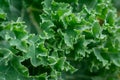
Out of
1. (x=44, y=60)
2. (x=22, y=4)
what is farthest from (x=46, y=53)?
(x=22, y=4)

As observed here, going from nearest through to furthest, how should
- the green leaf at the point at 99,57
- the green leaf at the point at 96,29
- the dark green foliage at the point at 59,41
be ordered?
the dark green foliage at the point at 59,41 < the green leaf at the point at 96,29 < the green leaf at the point at 99,57

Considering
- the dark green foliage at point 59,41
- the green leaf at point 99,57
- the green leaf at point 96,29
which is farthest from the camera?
the green leaf at point 99,57

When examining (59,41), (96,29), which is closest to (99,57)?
(96,29)

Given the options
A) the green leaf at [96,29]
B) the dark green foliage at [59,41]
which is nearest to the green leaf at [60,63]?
the dark green foliage at [59,41]

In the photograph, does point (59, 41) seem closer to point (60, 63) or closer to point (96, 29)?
point (60, 63)

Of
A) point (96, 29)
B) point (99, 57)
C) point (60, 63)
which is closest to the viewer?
point (60, 63)

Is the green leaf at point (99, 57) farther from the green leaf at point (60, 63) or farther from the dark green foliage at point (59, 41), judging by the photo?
the green leaf at point (60, 63)

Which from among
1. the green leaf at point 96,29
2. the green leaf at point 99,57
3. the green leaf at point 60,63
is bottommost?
the green leaf at point 60,63

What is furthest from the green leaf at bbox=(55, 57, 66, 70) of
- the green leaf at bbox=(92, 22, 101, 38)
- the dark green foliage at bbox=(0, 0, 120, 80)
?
the green leaf at bbox=(92, 22, 101, 38)

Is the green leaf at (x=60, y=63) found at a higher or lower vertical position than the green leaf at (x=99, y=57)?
lower

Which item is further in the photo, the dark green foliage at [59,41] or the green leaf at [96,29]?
the green leaf at [96,29]

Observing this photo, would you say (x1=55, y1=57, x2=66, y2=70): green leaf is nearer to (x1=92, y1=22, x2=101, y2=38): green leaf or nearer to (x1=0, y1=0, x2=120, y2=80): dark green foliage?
(x1=0, y1=0, x2=120, y2=80): dark green foliage

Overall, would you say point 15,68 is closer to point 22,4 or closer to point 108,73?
point 22,4
